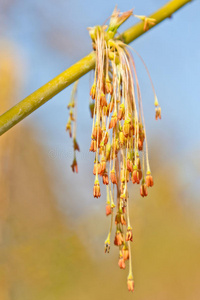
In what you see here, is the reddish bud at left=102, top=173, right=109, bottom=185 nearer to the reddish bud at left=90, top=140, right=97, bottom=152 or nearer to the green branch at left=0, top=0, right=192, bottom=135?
the reddish bud at left=90, top=140, right=97, bottom=152

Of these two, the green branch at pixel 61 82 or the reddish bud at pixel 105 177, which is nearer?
the green branch at pixel 61 82

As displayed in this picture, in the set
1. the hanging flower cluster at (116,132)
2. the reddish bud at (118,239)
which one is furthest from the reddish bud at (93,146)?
the reddish bud at (118,239)

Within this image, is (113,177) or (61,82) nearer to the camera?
(61,82)

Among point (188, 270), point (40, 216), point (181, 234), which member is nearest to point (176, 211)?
point (181, 234)

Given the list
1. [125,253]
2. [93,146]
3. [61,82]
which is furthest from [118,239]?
[61,82]

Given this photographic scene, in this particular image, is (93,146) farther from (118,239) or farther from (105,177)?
(118,239)

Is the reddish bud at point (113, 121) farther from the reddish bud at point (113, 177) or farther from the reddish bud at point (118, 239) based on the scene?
the reddish bud at point (118, 239)

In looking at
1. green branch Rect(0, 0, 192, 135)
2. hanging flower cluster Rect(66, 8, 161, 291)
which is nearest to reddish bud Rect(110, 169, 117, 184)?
hanging flower cluster Rect(66, 8, 161, 291)
